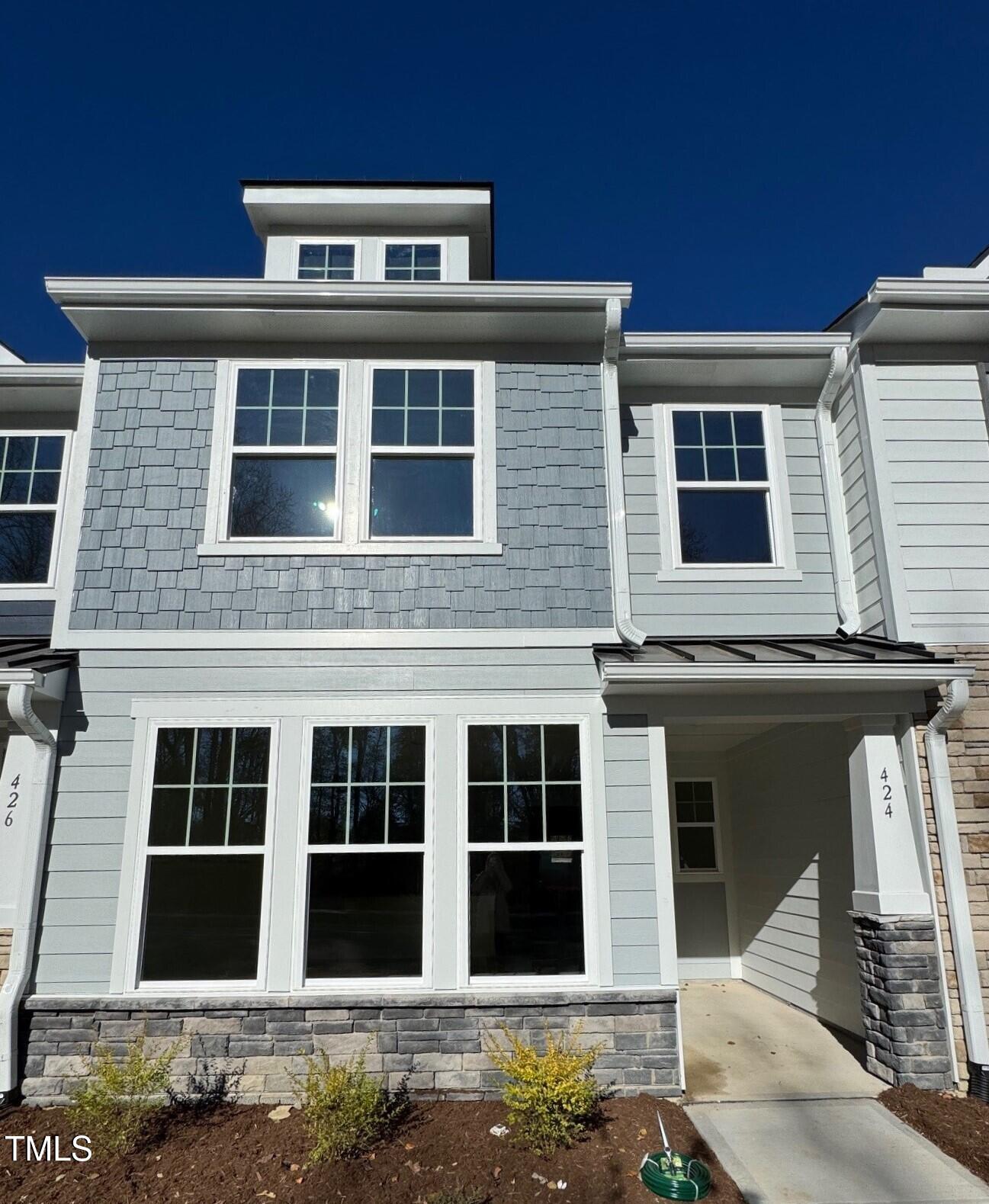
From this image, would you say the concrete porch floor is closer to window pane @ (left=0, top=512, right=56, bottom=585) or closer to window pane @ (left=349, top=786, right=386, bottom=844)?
window pane @ (left=349, top=786, right=386, bottom=844)

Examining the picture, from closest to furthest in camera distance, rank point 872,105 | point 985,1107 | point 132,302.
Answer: point 985,1107 < point 132,302 < point 872,105

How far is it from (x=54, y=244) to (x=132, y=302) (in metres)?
5.15

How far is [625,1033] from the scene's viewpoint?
16.6 feet

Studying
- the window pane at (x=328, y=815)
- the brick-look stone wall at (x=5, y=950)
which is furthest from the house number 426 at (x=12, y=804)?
the window pane at (x=328, y=815)

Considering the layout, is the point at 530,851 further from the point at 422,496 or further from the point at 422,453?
the point at 422,453

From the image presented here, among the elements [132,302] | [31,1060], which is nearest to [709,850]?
[31,1060]

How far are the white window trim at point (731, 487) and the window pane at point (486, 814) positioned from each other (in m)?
2.29

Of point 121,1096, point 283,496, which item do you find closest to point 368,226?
point 283,496

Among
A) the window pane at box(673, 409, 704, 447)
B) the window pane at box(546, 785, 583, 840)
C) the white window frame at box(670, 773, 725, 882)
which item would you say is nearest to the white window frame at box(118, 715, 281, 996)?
the window pane at box(546, 785, 583, 840)

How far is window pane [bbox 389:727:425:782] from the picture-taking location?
18.0ft

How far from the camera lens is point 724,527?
21.4 feet

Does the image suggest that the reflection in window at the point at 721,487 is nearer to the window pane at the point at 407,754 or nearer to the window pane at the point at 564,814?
the window pane at the point at 564,814

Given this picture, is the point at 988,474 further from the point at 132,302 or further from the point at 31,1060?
the point at 31,1060

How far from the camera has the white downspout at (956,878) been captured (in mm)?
5047
